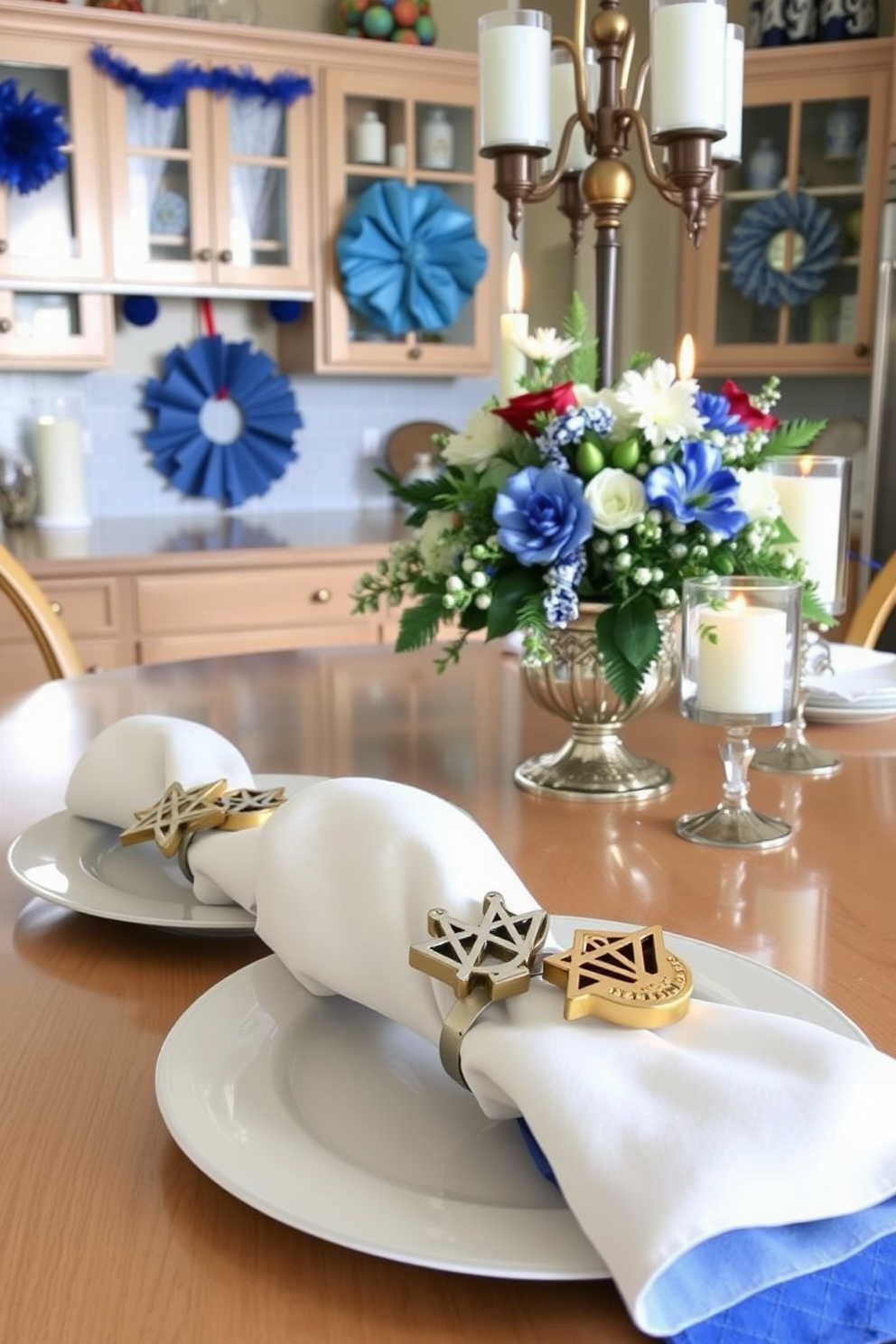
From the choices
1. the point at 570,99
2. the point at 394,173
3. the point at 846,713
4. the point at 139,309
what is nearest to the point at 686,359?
the point at 846,713

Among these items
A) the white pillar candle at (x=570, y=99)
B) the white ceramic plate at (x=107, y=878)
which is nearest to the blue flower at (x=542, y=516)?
the white ceramic plate at (x=107, y=878)

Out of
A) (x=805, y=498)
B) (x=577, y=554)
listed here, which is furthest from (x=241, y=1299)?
(x=805, y=498)

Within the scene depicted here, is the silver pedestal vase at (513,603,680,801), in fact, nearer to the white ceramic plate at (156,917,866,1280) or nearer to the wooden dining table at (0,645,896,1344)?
the wooden dining table at (0,645,896,1344)

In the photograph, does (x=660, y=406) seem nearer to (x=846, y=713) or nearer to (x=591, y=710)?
(x=591, y=710)

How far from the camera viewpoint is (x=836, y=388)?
3908 mm

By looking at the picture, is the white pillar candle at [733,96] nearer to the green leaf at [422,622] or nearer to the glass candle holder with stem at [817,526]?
the glass candle holder with stem at [817,526]

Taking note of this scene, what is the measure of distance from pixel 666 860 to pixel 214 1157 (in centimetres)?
51

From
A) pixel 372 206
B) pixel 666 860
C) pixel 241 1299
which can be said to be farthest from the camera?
pixel 372 206

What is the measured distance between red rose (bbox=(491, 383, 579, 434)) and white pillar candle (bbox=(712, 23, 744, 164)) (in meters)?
0.43

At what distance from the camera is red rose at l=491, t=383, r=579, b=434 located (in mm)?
1022

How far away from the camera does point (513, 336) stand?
3.65 ft

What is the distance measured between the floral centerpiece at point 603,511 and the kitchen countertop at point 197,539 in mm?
1869

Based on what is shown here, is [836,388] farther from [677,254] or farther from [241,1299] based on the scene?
[241,1299]

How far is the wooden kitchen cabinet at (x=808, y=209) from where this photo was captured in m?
3.38
